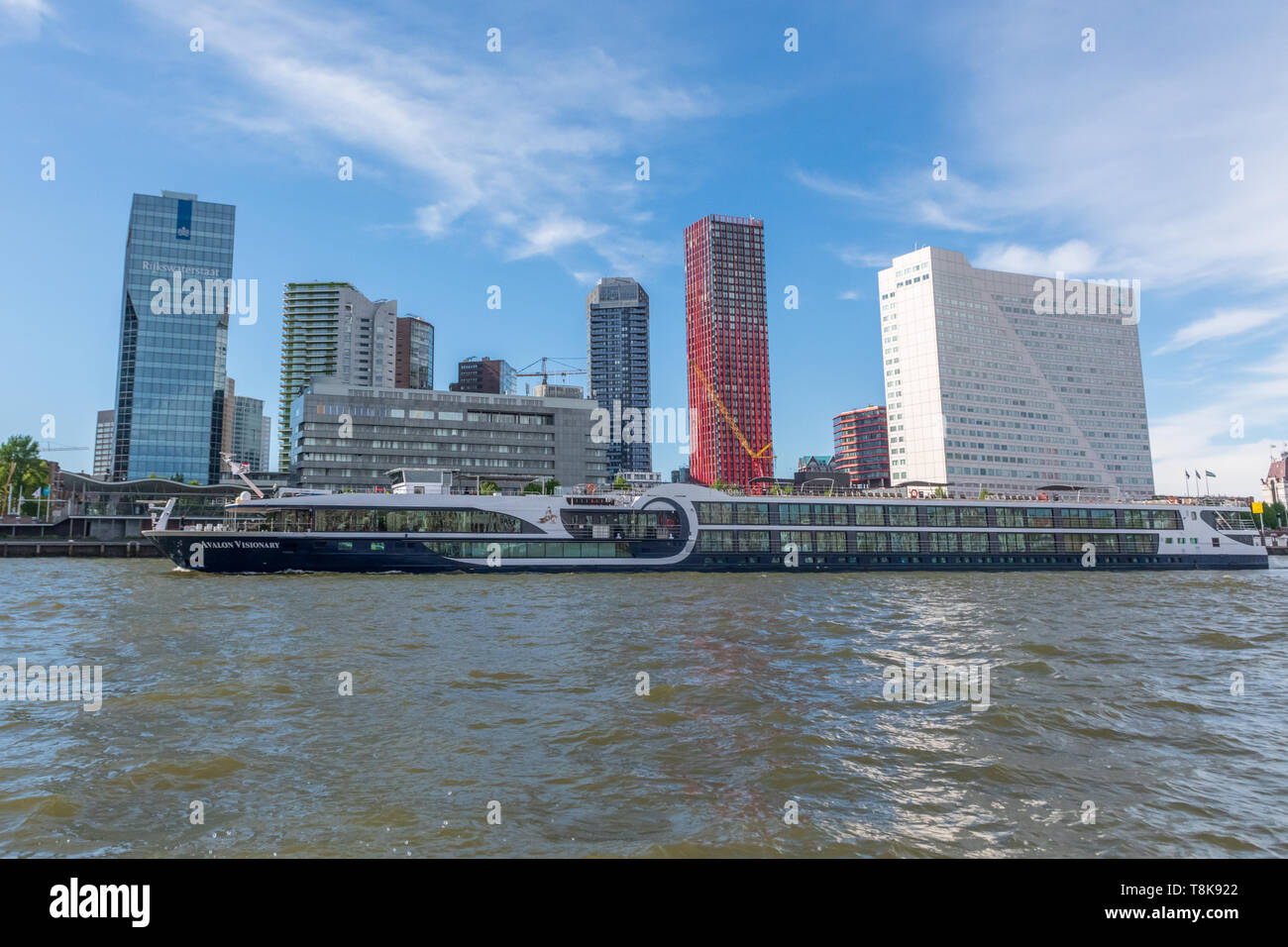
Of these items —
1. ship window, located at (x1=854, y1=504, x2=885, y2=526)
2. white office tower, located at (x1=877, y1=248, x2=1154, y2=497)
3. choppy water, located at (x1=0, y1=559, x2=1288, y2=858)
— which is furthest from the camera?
white office tower, located at (x1=877, y1=248, x2=1154, y2=497)

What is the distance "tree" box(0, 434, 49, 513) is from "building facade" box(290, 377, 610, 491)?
4432cm

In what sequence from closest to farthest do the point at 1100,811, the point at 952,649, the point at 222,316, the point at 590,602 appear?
1. the point at 1100,811
2. the point at 952,649
3. the point at 590,602
4. the point at 222,316

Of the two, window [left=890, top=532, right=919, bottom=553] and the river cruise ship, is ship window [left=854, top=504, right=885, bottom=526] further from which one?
window [left=890, top=532, right=919, bottom=553]

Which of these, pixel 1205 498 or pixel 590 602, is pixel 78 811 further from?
pixel 1205 498

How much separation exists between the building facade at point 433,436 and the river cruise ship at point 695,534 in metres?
70.8

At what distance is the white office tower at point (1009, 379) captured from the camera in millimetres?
171625

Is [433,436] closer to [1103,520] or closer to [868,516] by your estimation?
[868,516]

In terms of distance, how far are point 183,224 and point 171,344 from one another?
102 ft

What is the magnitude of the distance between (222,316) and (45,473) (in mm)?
52570

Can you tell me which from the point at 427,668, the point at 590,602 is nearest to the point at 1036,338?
the point at 590,602

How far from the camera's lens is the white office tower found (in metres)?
172

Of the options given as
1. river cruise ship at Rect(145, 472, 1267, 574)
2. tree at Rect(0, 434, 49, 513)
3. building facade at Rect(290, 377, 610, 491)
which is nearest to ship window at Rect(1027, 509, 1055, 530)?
river cruise ship at Rect(145, 472, 1267, 574)

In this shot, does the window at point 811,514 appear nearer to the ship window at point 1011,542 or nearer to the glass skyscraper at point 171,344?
the ship window at point 1011,542
